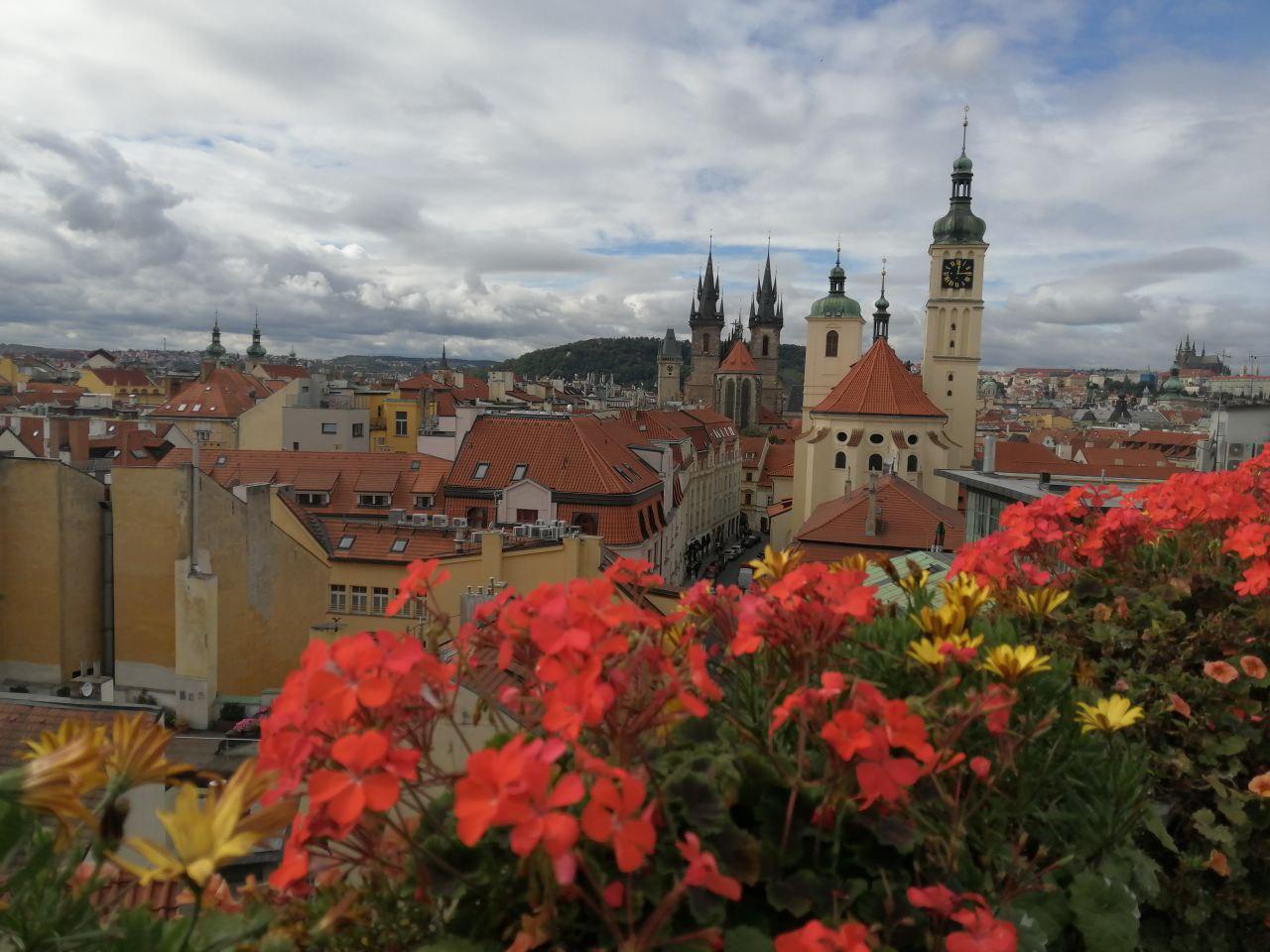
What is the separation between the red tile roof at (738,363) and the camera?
10381cm

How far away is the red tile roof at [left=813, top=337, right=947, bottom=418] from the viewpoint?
165 feet

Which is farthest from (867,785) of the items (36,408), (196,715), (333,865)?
(36,408)

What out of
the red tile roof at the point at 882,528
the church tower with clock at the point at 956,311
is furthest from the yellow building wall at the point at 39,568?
the church tower with clock at the point at 956,311

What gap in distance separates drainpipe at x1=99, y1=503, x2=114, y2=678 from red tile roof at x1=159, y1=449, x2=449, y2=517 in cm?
1578

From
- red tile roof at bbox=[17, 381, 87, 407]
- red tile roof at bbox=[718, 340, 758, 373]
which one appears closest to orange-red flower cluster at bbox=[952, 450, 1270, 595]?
red tile roof at bbox=[17, 381, 87, 407]

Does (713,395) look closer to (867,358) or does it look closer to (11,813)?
(867,358)

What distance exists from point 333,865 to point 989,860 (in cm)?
151

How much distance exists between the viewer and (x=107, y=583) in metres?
17.8

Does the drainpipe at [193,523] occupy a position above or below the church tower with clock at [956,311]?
below

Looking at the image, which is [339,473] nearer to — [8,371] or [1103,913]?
[1103,913]

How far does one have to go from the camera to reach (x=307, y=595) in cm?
2025

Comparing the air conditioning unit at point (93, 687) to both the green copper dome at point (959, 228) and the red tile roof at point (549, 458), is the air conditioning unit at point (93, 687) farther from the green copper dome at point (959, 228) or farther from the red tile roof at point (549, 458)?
the green copper dome at point (959, 228)

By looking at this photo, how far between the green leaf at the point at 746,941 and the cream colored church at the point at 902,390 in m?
41.7

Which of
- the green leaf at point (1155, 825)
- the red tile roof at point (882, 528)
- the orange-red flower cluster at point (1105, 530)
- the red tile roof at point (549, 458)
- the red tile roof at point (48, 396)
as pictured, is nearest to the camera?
the green leaf at point (1155, 825)
